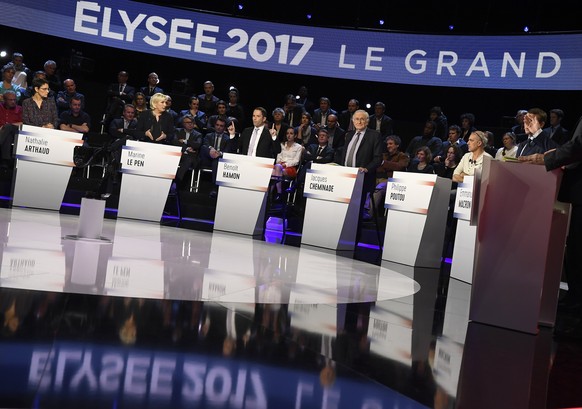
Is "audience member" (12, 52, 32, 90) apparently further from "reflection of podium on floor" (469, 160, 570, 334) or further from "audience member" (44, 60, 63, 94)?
"reflection of podium on floor" (469, 160, 570, 334)

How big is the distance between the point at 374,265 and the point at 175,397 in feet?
16.3

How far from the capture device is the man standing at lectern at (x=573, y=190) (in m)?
3.81

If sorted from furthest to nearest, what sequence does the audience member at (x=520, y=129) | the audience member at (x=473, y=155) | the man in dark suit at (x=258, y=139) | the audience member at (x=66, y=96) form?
the audience member at (x=66, y=96) < the audience member at (x=520, y=129) < the man in dark suit at (x=258, y=139) < the audience member at (x=473, y=155)

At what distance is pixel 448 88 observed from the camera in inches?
505

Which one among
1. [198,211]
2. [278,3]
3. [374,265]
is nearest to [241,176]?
[198,211]

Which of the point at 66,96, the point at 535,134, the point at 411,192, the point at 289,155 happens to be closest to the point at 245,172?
the point at 289,155

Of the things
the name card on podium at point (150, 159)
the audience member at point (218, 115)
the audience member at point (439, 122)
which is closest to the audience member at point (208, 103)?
the audience member at point (218, 115)

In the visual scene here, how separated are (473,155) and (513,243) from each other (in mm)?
3729

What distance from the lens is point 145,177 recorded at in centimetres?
885

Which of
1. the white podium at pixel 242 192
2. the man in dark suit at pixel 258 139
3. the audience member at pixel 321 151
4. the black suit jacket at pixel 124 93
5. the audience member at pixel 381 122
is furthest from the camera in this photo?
the black suit jacket at pixel 124 93

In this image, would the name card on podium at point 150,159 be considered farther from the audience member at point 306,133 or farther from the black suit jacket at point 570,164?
the black suit jacket at point 570,164

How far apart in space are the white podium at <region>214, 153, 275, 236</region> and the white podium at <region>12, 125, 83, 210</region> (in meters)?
1.84

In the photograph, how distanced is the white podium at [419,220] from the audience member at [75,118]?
523 centimetres

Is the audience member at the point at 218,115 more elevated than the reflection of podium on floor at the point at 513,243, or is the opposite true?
the audience member at the point at 218,115
